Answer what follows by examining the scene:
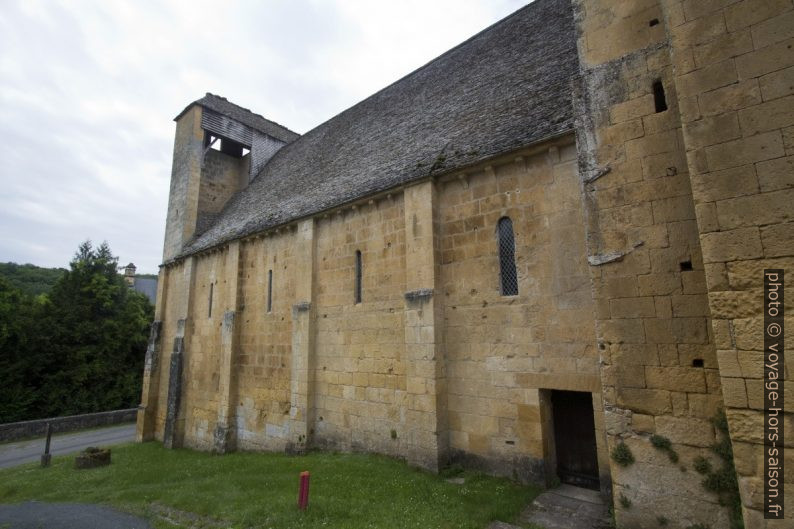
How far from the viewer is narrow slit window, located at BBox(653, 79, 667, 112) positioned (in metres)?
5.41

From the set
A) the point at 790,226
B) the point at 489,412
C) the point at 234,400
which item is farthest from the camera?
the point at 234,400

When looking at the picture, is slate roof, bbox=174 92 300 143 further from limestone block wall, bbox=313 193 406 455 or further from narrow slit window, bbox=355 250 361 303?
narrow slit window, bbox=355 250 361 303

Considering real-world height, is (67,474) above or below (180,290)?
below

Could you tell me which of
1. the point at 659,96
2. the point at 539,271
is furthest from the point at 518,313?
the point at 659,96

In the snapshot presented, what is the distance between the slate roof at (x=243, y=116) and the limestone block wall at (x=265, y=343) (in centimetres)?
1013

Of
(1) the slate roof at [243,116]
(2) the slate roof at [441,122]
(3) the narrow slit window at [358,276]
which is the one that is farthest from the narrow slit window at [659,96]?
(1) the slate roof at [243,116]

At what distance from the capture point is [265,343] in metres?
12.6

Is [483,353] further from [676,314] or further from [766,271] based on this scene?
[766,271]

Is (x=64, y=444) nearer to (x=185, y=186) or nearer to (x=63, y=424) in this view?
(x=63, y=424)

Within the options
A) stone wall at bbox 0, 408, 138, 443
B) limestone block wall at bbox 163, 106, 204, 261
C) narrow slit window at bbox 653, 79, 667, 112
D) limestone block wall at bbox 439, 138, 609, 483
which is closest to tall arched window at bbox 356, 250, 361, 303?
limestone block wall at bbox 439, 138, 609, 483

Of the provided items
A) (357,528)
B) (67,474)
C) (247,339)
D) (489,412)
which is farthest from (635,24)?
(67,474)

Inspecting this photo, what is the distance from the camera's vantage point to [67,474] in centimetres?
1185

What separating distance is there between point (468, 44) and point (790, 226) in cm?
1236

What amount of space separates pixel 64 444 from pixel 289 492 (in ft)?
55.7
